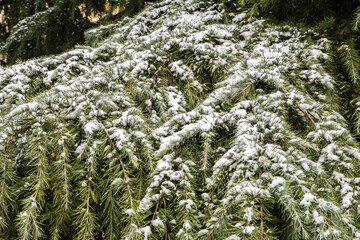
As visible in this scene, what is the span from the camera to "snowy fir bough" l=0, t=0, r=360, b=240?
678mm

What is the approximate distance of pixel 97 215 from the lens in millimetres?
Result: 862

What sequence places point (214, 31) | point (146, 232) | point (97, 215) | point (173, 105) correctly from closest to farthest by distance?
point (146, 232) < point (97, 215) < point (173, 105) < point (214, 31)

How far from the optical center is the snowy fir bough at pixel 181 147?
678 mm

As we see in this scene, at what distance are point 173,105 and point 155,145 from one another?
24 centimetres

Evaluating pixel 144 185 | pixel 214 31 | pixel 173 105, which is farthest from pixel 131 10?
pixel 144 185

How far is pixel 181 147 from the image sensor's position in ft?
3.04

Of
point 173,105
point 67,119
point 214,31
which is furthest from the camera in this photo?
point 214,31

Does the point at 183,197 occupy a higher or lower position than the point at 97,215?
higher

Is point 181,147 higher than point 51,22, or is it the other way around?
point 51,22

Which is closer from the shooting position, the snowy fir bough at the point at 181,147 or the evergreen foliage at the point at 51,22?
the snowy fir bough at the point at 181,147

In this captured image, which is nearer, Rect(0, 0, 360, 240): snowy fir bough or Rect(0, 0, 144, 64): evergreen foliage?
Rect(0, 0, 360, 240): snowy fir bough

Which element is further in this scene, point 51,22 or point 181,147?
point 51,22

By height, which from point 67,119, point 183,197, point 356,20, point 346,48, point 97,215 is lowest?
point 97,215

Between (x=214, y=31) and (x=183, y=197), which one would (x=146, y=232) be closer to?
(x=183, y=197)
